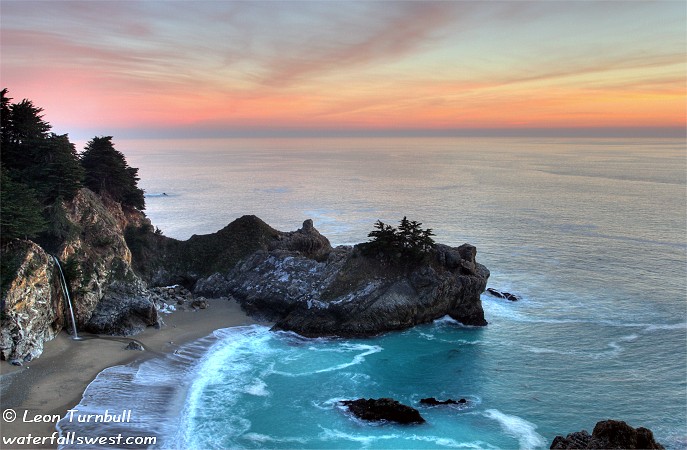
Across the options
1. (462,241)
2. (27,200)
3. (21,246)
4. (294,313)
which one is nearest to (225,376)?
(294,313)

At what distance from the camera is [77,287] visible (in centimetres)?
4678

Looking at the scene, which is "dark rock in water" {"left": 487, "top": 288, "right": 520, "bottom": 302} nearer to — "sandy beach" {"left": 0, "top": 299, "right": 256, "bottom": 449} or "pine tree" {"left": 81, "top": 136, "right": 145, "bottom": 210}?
"sandy beach" {"left": 0, "top": 299, "right": 256, "bottom": 449}

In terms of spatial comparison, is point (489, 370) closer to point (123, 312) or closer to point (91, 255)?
point (123, 312)

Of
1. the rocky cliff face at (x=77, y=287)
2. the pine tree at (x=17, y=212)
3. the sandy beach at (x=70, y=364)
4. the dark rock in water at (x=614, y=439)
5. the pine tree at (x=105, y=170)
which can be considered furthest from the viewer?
the pine tree at (x=105, y=170)

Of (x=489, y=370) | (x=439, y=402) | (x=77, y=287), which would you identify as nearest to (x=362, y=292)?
(x=489, y=370)

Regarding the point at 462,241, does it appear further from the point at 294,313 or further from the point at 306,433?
the point at 306,433

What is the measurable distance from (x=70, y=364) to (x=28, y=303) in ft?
20.5

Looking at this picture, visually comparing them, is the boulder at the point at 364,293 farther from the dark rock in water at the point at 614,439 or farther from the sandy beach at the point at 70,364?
the dark rock in water at the point at 614,439

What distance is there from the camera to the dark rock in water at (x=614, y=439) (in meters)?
27.7

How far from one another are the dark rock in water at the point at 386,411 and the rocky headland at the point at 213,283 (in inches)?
548

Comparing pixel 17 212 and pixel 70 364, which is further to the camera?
pixel 17 212

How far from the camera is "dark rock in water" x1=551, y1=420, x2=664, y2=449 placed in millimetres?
27672

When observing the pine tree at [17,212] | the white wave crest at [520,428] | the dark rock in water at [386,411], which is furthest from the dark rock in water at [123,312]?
the white wave crest at [520,428]

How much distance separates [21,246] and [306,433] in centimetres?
3044
